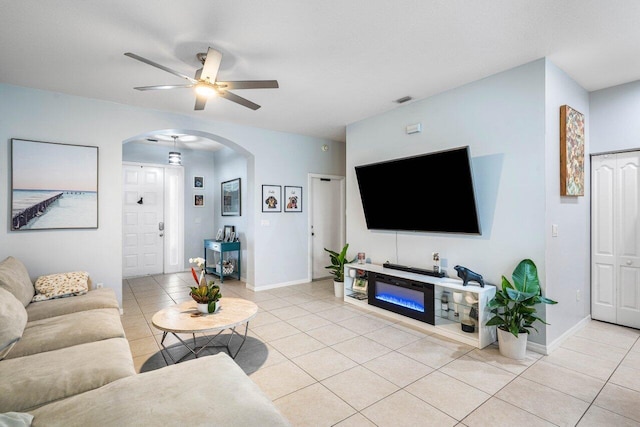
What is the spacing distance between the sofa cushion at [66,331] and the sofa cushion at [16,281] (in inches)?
15.7

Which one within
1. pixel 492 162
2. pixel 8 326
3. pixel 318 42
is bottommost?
pixel 8 326

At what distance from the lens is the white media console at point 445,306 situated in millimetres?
3018

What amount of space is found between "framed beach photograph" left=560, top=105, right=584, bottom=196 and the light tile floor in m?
1.56

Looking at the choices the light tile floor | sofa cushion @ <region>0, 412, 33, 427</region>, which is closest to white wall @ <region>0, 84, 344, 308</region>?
the light tile floor

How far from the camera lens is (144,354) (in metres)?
2.88

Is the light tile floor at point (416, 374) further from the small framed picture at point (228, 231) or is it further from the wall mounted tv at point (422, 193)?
the small framed picture at point (228, 231)

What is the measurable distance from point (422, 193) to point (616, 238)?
2257mm

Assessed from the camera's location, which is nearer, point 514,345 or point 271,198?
point 514,345

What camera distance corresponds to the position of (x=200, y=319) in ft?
8.48

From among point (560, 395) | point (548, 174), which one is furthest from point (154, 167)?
point (560, 395)

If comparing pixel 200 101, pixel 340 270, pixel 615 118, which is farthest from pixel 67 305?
pixel 615 118

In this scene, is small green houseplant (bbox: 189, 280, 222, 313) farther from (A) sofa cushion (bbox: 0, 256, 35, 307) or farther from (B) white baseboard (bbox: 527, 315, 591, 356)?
(B) white baseboard (bbox: 527, 315, 591, 356)

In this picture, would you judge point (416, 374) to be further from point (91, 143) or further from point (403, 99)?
point (91, 143)

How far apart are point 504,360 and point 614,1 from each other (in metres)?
2.83
